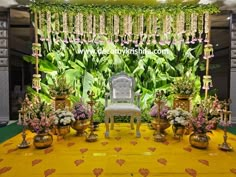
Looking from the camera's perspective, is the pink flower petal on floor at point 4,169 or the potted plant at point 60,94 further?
the potted plant at point 60,94

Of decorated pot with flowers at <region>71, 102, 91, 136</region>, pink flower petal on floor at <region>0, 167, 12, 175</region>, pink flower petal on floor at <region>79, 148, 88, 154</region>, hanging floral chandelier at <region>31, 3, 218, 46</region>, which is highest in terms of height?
hanging floral chandelier at <region>31, 3, 218, 46</region>

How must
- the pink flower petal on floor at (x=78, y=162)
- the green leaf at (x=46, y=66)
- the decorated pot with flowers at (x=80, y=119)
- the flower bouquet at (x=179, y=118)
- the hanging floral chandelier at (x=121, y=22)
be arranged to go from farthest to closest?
the green leaf at (x=46, y=66) < the hanging floral chandelier at (x=121, y=22) < the decorated pot with flowers at (x=80, y=119) < the flower bouquet at (x=179, y=118) < the pink flower petal on floor at (x=78, y=162)

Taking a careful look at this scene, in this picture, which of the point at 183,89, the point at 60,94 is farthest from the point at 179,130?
the point at 60,94

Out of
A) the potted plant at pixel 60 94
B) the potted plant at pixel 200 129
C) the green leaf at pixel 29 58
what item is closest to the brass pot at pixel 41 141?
the potted plant at pixel 60 94

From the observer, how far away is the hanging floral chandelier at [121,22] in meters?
4.52

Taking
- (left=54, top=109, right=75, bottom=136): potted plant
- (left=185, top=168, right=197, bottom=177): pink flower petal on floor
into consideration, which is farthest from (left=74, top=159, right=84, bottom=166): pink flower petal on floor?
(left=185, top=168, right=197, bottom=177): pink flower petal on floor

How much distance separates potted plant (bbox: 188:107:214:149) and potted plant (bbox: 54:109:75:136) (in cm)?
184

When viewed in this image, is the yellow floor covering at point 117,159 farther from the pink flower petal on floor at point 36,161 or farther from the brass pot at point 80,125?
the brass pot at point 80,125

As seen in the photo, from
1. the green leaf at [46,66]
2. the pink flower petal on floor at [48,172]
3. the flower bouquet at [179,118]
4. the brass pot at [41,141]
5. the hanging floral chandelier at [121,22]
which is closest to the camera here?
the pink flower petal on floor at [48,172]

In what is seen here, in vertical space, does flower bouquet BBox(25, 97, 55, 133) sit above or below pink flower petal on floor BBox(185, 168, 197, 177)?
above

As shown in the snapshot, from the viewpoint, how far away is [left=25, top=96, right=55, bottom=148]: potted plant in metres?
2.97

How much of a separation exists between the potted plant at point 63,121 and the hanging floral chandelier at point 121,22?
6.56 feet

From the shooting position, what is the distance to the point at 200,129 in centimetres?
300

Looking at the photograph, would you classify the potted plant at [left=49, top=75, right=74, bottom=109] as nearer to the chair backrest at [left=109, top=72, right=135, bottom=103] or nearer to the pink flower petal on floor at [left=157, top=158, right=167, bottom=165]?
the chair backrest at [left=109, top=72, right=135, bottom=103]
